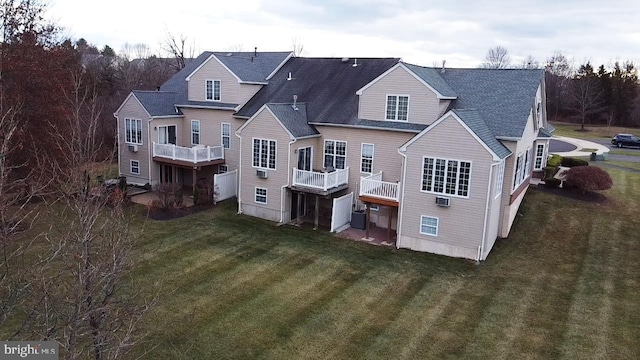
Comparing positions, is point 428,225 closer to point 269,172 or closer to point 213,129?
point 269,172

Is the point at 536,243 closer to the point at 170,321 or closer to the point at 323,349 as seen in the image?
the point at 323,349

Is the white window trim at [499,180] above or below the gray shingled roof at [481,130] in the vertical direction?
below

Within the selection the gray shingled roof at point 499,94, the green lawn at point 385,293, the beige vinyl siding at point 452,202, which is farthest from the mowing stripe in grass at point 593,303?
the gray shingled roof at point 499,94

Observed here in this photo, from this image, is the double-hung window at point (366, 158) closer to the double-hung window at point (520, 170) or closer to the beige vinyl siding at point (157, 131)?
the double-hung window at point (520, 170)

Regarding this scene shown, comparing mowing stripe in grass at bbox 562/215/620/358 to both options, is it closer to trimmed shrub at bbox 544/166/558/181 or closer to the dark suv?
trimmed shrub at bbox 544/166/558/181

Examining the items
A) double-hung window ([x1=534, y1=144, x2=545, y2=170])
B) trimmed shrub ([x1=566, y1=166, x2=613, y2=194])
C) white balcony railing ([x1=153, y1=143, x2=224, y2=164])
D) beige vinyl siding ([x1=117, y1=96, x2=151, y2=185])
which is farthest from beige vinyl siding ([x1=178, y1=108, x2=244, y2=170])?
trimmed shrub ([x1=566, y1=166, x2=613, y2=194])
